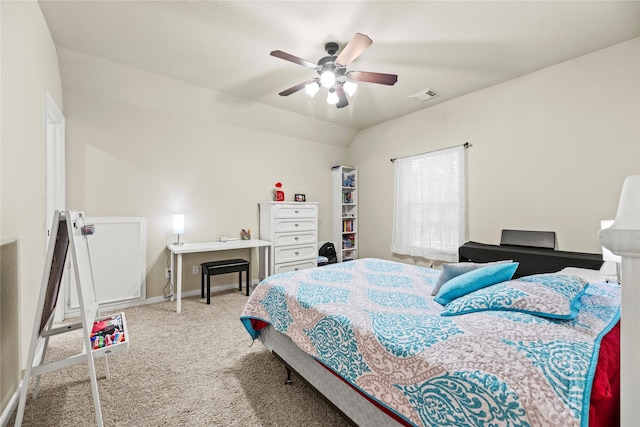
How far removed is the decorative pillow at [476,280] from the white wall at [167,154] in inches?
130

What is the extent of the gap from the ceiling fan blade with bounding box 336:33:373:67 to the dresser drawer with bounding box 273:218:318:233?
97.3 inches

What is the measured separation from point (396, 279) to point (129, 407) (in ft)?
6.21

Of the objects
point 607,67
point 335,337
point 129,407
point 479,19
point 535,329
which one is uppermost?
point 479,19

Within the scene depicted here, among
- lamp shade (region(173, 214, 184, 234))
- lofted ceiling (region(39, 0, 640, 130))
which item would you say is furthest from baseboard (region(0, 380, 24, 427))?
lofted ceiling (region(39, 0, 640, 130))

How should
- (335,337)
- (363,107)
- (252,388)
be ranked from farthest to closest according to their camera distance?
(363,107) → (252,388) → (335,337)

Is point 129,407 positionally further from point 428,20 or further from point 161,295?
point 428,20

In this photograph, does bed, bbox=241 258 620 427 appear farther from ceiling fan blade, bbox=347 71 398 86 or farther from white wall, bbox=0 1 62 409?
ceiling fan blade, bbox=347 71 398 86

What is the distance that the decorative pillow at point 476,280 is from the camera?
158 centimetres

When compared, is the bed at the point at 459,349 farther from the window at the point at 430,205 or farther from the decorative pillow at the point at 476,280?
the window at the point at 430,205

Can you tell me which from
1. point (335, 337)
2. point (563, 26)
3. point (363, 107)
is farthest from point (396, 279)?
point (363, 107)

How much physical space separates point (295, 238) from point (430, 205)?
2.10 meters

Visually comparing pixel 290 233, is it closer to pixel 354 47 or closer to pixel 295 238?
pixel 295 238

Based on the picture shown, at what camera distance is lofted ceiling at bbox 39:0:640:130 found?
221 cm

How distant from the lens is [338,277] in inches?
87.2
